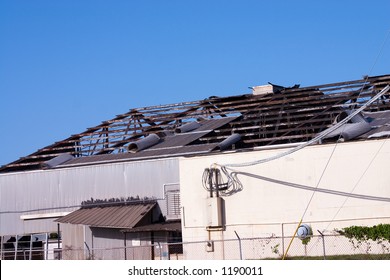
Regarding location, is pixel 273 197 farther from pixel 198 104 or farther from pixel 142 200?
pixel 198 104

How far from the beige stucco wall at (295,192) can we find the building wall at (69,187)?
440 cm

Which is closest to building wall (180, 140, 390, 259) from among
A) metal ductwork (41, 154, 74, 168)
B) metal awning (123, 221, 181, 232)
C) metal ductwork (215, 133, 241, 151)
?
metal awning (123, 221, 181, 232)

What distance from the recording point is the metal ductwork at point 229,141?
4006 centimetres

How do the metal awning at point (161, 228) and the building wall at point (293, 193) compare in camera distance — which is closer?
the building wall at point (293, 193)

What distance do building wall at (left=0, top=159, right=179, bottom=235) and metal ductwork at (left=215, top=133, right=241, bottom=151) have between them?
7.95 feet

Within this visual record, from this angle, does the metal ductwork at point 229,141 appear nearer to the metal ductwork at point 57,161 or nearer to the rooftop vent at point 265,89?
the rooftop vent at point 265,89

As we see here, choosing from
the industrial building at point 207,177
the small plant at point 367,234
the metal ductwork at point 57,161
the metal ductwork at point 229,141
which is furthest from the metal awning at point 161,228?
the metal ductwork at point 57,161

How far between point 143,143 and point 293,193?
1306cm

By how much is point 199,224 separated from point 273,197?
12.1 ft

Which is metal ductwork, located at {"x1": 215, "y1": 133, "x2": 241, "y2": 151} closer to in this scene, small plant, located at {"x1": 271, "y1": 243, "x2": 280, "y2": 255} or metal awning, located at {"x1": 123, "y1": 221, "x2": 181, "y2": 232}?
metal awning, located at {"x1": 123, "y1": 221, "x2": 181, "y2": 232}

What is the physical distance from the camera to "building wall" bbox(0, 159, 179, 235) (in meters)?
40.4

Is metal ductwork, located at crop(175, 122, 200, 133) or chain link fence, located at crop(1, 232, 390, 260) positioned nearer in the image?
chain link fence, located at crop(1, 232, 390, 260)
